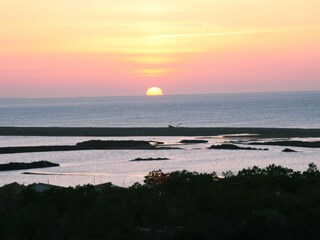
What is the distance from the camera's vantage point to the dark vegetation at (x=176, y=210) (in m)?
26.4

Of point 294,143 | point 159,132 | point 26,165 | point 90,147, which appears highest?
point 159,132

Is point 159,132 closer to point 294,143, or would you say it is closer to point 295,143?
point 294,143

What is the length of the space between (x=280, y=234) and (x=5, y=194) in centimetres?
1543

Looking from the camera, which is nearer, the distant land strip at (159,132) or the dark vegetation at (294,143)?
the dark vegetation at (294,143)

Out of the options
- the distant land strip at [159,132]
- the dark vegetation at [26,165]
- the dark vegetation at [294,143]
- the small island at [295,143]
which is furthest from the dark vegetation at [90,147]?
the distant land strip at [159,132]

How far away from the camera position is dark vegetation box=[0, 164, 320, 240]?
26.4 metres

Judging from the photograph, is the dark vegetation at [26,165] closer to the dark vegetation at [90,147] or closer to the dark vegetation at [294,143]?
the dark vegetation at [90,147]

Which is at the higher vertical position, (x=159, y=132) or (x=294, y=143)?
(x=159, y=132)

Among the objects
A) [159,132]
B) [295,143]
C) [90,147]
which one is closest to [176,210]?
[295,143]

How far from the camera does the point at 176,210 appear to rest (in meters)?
30.7

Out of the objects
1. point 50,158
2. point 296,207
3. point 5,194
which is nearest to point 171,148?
point 50,158

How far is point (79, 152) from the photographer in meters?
83.5

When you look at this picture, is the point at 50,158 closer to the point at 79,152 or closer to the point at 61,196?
the point at 79,152

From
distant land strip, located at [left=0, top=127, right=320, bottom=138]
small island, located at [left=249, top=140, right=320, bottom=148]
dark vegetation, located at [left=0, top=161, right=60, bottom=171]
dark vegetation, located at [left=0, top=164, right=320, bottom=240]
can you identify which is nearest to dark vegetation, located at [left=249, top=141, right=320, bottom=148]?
small island, located at [left=249, top=140, right=320, bottom=148]
